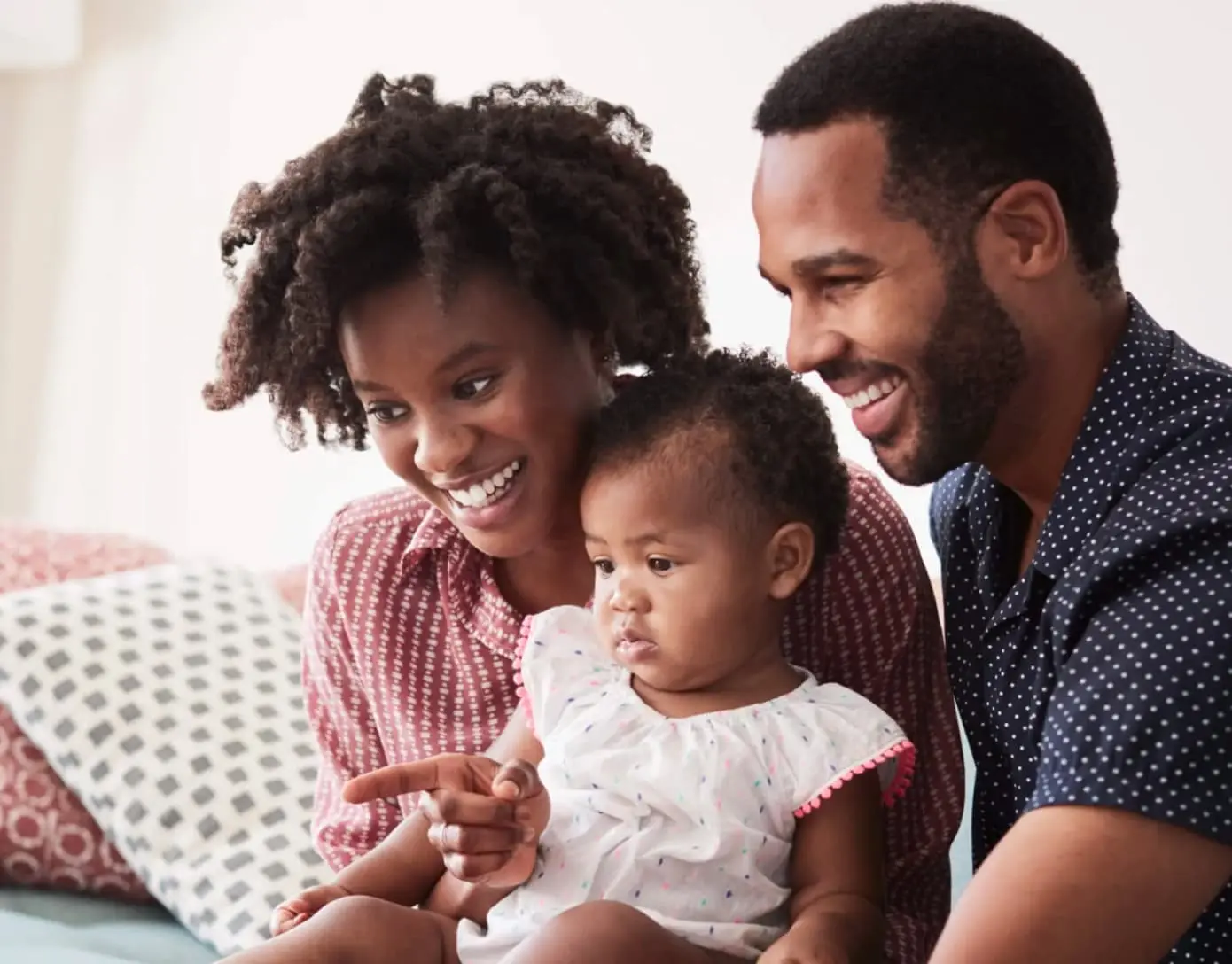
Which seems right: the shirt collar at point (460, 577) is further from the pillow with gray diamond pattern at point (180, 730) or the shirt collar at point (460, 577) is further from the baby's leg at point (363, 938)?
the pillow with gray diamond pattern at point (180, 730)

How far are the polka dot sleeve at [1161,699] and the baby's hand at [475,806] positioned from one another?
1.16 ft

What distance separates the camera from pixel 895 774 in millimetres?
1267

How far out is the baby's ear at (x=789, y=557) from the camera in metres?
1.24

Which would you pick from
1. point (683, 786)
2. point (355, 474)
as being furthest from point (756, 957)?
point (355, 474)

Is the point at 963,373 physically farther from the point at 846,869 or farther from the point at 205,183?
the point at 205,183

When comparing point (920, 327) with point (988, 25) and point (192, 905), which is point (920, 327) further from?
point (192, 905)

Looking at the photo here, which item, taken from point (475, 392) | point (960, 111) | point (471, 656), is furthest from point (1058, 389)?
point (471, 656)

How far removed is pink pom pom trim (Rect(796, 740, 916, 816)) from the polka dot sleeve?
18 centimetres

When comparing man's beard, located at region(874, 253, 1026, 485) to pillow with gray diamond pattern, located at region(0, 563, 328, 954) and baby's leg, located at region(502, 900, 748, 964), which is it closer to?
baby's leg, located at region(502, 900, 748, 964)

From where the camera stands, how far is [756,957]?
115cm

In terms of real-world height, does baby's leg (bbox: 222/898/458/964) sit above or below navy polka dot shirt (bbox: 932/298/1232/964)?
below

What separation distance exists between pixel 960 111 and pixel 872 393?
0.22 m

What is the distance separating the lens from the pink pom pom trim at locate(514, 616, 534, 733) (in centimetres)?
131

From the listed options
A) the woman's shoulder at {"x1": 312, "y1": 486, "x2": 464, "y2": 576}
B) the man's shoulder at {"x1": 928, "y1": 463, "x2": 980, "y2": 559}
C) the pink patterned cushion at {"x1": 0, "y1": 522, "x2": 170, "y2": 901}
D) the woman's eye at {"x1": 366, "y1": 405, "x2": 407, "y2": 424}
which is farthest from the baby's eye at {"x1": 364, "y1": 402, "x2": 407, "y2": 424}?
the pink patterned cushion at {"x1": 0, "y1": 522, "x2": 170, "y2": 901}
